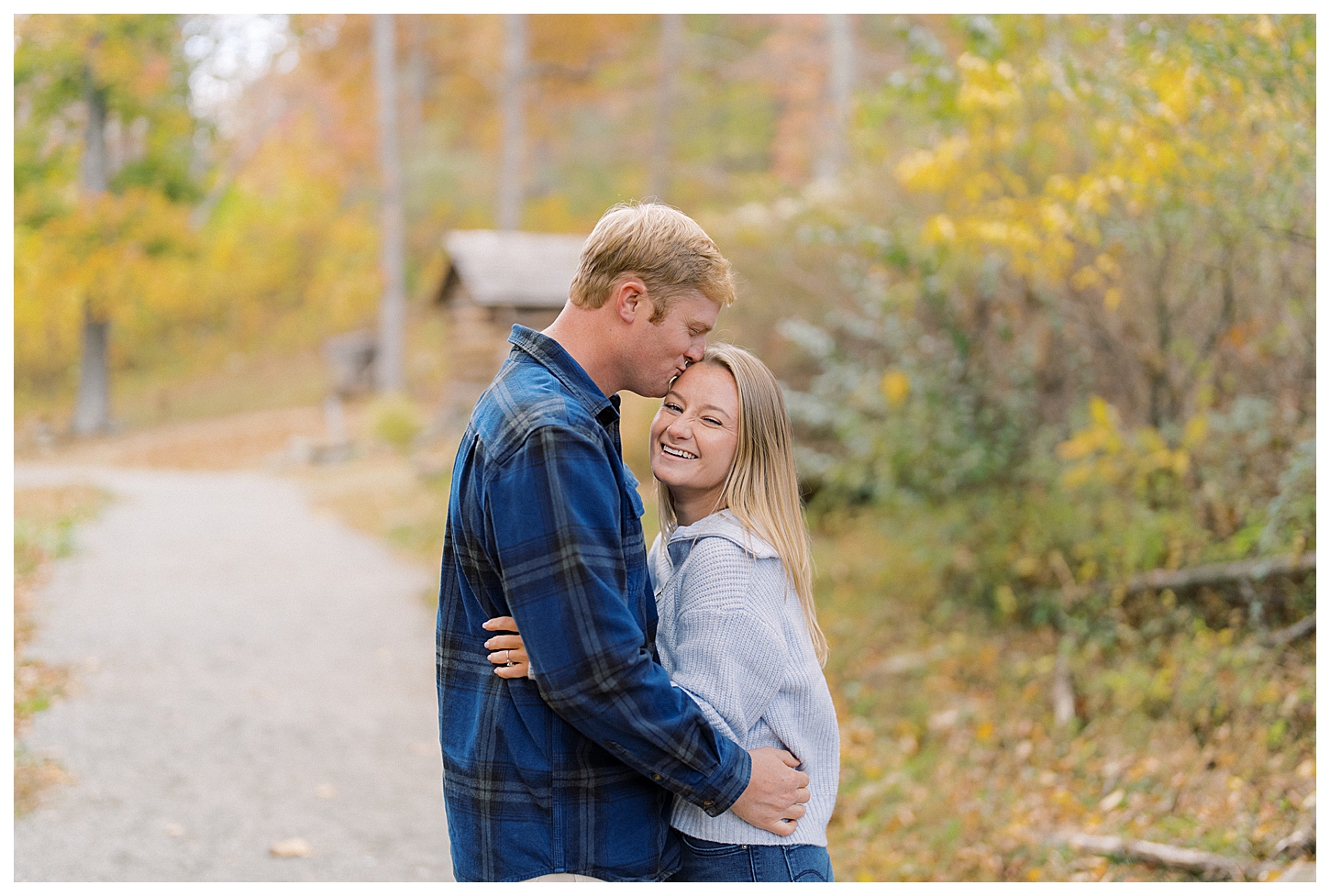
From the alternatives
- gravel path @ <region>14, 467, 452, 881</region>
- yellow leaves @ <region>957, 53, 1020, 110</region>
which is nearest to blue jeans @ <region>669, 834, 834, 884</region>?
gravel path @ <region>14, 467, 452, 881</region>

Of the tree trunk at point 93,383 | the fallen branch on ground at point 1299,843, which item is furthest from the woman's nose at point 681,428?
the tree trunk at point 93,383

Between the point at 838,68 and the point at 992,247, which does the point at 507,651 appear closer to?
the point at 992,247

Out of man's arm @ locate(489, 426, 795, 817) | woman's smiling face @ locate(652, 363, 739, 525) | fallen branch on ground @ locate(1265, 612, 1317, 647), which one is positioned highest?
woman's smiling face @ locate(652, 363, 739, 525)

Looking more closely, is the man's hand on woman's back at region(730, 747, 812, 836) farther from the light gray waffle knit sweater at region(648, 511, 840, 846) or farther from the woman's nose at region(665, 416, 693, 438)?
the woman's nose at region(665, 416, 693, 438)

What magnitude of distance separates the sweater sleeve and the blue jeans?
0.22 metres

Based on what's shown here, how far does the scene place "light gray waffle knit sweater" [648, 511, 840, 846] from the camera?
6.06 ft

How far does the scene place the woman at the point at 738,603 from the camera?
1.85 meters

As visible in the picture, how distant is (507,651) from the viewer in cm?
174

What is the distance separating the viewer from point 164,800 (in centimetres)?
459

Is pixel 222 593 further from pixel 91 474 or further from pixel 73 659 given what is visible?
pixel 91 474

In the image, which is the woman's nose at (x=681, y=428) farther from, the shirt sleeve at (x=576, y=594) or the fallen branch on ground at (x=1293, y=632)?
the fallen branch on ground at (x=1293, y=632)

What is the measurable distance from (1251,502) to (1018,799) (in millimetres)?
2171

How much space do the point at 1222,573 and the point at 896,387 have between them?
2267mm

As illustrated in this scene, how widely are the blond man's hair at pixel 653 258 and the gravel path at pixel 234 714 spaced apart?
10.6ft
